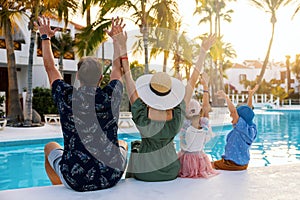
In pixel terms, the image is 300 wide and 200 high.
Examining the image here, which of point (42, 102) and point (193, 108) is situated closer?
point (193, 108)

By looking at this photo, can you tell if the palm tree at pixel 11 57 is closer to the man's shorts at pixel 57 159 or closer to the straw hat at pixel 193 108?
the man's shorts at pixel 57 159

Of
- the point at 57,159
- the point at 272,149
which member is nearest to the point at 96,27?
the point at 272,149

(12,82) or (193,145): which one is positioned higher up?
(12,82)

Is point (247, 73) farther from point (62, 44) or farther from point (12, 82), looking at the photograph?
point (12, 82)

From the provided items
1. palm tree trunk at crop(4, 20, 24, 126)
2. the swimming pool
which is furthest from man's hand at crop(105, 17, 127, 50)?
palm tree trunk at crop(4, 20, 24, 126)

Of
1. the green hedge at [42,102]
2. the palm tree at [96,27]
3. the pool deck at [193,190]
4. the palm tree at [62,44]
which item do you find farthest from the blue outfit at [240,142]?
the palm tree at [62,44]

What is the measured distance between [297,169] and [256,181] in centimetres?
94

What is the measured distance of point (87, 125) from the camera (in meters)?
3.10

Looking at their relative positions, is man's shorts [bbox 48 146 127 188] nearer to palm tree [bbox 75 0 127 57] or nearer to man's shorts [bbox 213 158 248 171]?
man's shorts [bbox 213 158 248 171]

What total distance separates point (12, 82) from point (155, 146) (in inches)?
536

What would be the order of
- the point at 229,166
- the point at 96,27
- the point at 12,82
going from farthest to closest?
the point at 12,82
the point at 96,27
the point at 229,166

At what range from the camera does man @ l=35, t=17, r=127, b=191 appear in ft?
10.1

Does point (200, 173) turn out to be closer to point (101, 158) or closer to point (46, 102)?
point (101, 158)

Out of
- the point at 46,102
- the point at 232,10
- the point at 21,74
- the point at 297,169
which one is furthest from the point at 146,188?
the point at 232,10
